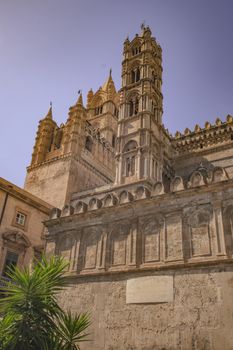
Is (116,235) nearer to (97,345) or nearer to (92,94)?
(97,345)

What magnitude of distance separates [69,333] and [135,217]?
14.4 feet

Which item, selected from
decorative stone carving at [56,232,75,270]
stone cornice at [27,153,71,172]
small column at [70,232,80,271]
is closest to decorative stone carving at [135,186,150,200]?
small column at [70,232,80,271]

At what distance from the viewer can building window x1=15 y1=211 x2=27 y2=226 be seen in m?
21.3

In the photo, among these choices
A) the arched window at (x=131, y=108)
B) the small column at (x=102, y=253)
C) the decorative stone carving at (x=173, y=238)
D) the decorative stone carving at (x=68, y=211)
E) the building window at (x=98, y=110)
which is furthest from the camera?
the building window at (x=98, y=110)

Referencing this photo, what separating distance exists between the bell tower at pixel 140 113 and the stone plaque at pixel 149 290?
15927mm

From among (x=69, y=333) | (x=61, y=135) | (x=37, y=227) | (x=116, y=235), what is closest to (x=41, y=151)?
(x=61, y=135)

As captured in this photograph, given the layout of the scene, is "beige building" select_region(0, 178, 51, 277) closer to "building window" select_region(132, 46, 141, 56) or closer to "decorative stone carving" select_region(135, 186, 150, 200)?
"decorative stone carving" select_region(135, 186, 150, 200)

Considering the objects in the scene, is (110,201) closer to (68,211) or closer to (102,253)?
(102,253)

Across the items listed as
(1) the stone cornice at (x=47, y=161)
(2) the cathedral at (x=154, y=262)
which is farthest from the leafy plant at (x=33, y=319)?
(1) the stone cornice at (x=47, y=161)

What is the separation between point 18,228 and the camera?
830 inches

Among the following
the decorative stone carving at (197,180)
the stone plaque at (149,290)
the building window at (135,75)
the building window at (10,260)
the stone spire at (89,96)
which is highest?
the stone spire at (89,96)

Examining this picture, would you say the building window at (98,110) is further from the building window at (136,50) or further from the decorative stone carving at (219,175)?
the decorative stone carving at (219,175)

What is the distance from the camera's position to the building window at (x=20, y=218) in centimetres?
2126

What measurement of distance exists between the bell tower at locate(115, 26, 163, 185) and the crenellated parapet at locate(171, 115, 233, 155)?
2812 mm
